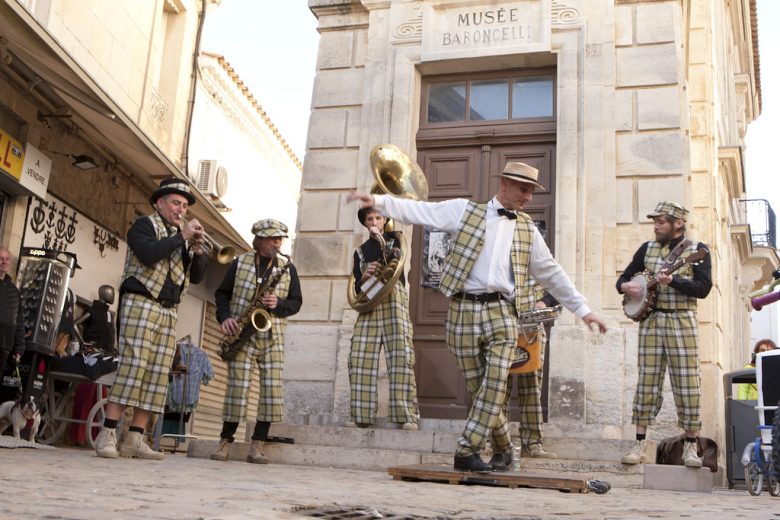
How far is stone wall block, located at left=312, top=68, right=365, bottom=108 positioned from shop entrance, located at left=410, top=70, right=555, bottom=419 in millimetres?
803

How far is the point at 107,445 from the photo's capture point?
20.0 ft

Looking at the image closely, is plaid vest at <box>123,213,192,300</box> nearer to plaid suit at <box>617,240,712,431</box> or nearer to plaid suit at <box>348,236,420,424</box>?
plaid suit at <box>348,236,420,424</box>

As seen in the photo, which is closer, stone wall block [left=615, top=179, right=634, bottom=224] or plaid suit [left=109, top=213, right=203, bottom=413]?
plaid suit [left=109, top=213, right=203, bottom=413]

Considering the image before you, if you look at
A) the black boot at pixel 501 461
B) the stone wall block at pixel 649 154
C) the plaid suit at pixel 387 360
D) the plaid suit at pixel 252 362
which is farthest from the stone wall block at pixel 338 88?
the black boot at pixel 501 461

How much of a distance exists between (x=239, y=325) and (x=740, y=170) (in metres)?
11.0

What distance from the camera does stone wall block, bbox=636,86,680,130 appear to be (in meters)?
9.05

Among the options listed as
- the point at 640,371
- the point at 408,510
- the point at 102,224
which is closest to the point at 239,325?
the point at 640,371

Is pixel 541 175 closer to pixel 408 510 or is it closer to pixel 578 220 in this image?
pixel 578 220

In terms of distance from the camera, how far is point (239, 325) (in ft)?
22.7

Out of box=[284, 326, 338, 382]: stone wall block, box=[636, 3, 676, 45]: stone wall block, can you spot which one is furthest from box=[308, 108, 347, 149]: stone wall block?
box=[636, 3, 676, 45]: stone wall block

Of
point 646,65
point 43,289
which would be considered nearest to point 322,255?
point 43,289

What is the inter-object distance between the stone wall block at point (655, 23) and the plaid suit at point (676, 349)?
3.26 meters

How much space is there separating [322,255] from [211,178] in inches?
290

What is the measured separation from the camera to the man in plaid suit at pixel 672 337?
6.77m
